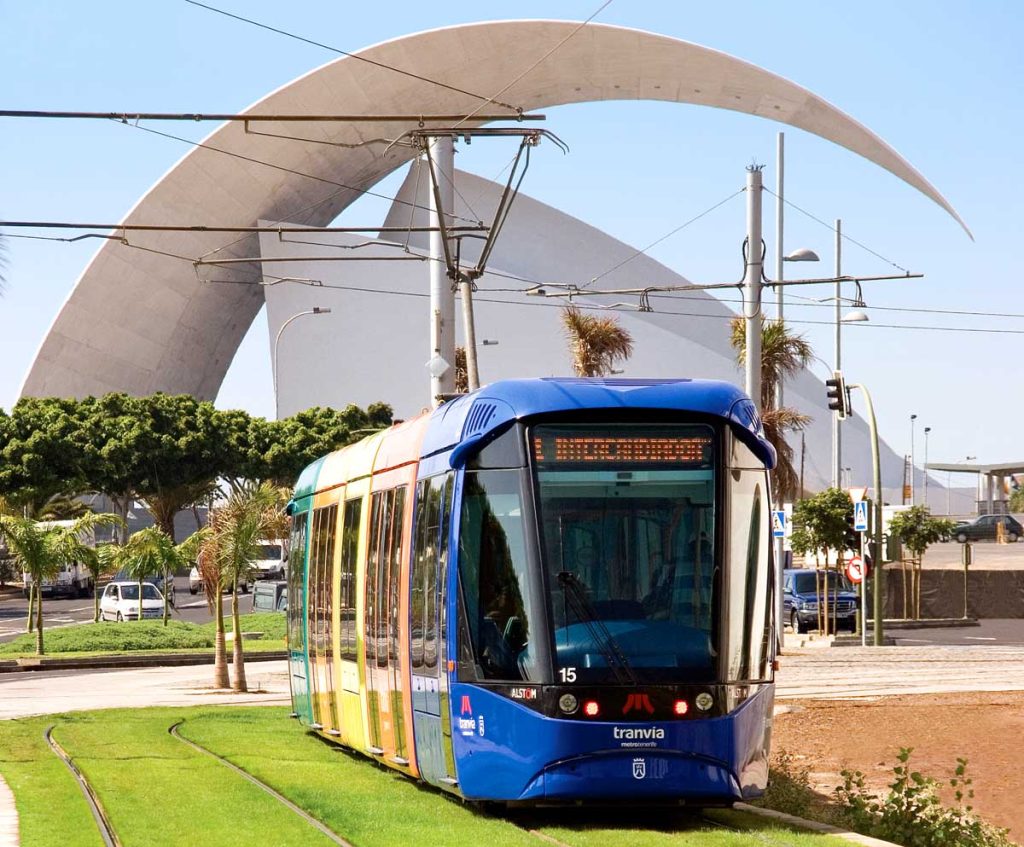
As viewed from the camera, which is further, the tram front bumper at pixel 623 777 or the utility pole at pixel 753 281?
the utility pole at pixel 753 281

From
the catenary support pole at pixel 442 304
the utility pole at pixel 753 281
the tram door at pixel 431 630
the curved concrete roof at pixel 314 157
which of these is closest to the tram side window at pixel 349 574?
the tram door at pixel 431 630

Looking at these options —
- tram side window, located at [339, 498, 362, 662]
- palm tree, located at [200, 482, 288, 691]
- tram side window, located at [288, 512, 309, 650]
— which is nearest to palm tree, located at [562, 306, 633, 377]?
palm tree, located at [200, 482, 288, 691]

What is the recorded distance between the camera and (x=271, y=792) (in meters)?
11.7

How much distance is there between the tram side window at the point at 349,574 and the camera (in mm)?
14023

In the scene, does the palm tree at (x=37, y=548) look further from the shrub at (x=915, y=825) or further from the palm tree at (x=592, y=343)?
the shrub at (x=915, y=825)

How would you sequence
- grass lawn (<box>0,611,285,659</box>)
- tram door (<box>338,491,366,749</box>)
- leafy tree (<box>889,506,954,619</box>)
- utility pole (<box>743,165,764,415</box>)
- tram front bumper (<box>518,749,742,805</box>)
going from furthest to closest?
leafy tree (<box>889,506,954,619</box>), grass lawn (<box>0,611,285,659</box>), utility pole (<box>743,165,764,415</box>), tram door (<box>338,491,366,749</box>), tram front bumper (<box>518,749,742,805</box>)

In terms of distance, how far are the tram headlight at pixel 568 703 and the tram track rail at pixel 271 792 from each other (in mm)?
1462

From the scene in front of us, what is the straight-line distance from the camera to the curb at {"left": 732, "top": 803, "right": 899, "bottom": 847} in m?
9.58

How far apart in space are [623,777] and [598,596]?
3.43 ft

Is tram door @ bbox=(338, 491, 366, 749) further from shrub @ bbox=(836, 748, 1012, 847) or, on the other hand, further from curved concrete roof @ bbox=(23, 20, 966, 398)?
curved concrete roof @ bbox=(23, 20, 966, 398)

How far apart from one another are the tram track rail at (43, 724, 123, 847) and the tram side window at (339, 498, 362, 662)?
7.59ft

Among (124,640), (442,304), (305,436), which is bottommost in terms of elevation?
(124,640)

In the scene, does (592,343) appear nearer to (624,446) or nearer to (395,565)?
(395,565)

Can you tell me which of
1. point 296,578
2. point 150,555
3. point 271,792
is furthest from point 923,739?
A: point 150,555
